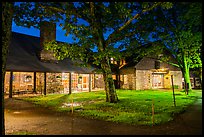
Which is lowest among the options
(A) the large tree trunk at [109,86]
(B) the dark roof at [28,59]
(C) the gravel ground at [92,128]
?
(C) the gravel ground at [92,128]

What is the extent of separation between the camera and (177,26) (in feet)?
87.0

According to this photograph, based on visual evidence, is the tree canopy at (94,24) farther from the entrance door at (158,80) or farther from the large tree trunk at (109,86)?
the entrance door at (158,80)

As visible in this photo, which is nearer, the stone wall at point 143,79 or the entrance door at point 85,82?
the entrance door at point 85,82

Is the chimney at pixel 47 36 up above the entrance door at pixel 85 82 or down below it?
above

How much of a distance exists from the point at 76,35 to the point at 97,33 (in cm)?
160

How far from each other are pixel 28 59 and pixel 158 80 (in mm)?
21303

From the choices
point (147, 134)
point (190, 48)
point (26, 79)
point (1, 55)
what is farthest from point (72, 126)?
point (190, 48)

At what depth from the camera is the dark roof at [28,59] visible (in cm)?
1961

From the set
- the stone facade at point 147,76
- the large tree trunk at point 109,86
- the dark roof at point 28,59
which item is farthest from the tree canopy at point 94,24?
the stone facade at point 147,76

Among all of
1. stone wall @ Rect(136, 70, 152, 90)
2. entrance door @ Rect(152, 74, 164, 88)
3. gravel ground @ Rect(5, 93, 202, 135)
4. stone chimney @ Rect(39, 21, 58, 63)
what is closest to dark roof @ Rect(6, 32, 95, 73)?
stone chimney @ Rect(39, 21, 58, 63)

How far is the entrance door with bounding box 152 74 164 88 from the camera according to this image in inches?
1285

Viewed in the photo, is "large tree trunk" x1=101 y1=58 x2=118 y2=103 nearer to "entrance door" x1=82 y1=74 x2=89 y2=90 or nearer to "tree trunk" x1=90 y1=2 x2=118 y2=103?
"tree trunk" x1=90 y1=2 x2=118 y2=103

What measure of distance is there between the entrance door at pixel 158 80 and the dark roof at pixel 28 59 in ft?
40.3

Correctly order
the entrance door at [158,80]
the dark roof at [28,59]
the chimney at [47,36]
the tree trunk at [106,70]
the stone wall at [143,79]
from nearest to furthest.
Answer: the tree trunk at [106,70] → the dark roof at [28,59] → the chimney at [47,36] → the stone wall at [143,79] → the entrance door at [158,80]
